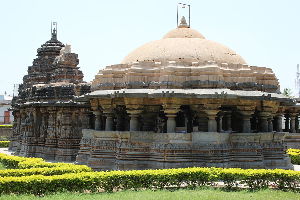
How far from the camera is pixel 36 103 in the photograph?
20.8 metres

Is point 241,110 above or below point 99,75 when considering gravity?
below

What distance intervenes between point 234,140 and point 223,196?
183 inches

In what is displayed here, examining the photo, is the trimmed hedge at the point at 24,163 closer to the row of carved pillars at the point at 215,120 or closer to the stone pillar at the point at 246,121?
the row of carved pillars at the point at 215,120

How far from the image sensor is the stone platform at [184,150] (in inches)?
515

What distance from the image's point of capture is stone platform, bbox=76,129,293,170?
1309 cm

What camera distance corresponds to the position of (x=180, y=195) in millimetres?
9477

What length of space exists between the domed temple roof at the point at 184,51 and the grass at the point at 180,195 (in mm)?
6156

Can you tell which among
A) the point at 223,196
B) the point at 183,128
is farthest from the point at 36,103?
the point at 223,196

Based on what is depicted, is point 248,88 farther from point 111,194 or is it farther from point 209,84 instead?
point 111,194

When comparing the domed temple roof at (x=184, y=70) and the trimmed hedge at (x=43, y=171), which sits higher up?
the domed temple roof at (x=184, y=70)

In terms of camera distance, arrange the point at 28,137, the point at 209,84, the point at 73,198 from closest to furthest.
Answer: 1. the point at 73,198
2. the point at 209,84
3. the point at 28,137

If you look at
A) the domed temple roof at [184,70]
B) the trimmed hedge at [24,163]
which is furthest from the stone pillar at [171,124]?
the trimmed hedge at [24,163]

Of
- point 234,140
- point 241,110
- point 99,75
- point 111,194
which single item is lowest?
point 111,194

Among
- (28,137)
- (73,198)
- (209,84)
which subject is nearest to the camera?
(73,198)
